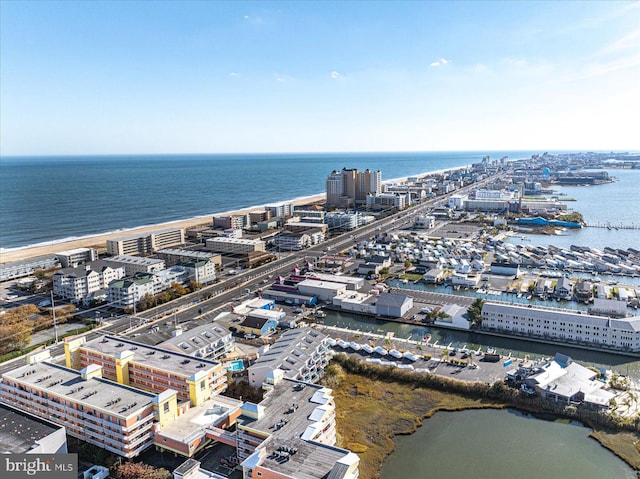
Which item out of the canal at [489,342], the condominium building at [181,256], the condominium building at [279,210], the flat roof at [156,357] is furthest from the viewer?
the condominium building at [279,210]

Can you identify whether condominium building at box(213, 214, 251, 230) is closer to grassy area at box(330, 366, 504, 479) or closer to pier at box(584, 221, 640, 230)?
grassy area at box(330, 366, 504, 479)

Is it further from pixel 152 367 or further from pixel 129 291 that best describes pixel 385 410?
pixel 129 291

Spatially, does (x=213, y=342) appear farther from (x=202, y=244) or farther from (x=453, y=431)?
(x=202, y=244)

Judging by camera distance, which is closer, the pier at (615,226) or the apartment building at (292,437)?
the apartment building at (292,437)

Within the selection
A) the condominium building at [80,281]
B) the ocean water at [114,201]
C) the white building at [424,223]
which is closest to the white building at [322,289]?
the condominium building at [80,281]

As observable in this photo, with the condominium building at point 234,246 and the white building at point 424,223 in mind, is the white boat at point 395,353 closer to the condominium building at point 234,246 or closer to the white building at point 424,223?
the condominium building at point 234,246

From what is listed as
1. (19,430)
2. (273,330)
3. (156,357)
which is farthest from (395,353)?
(19,430)
